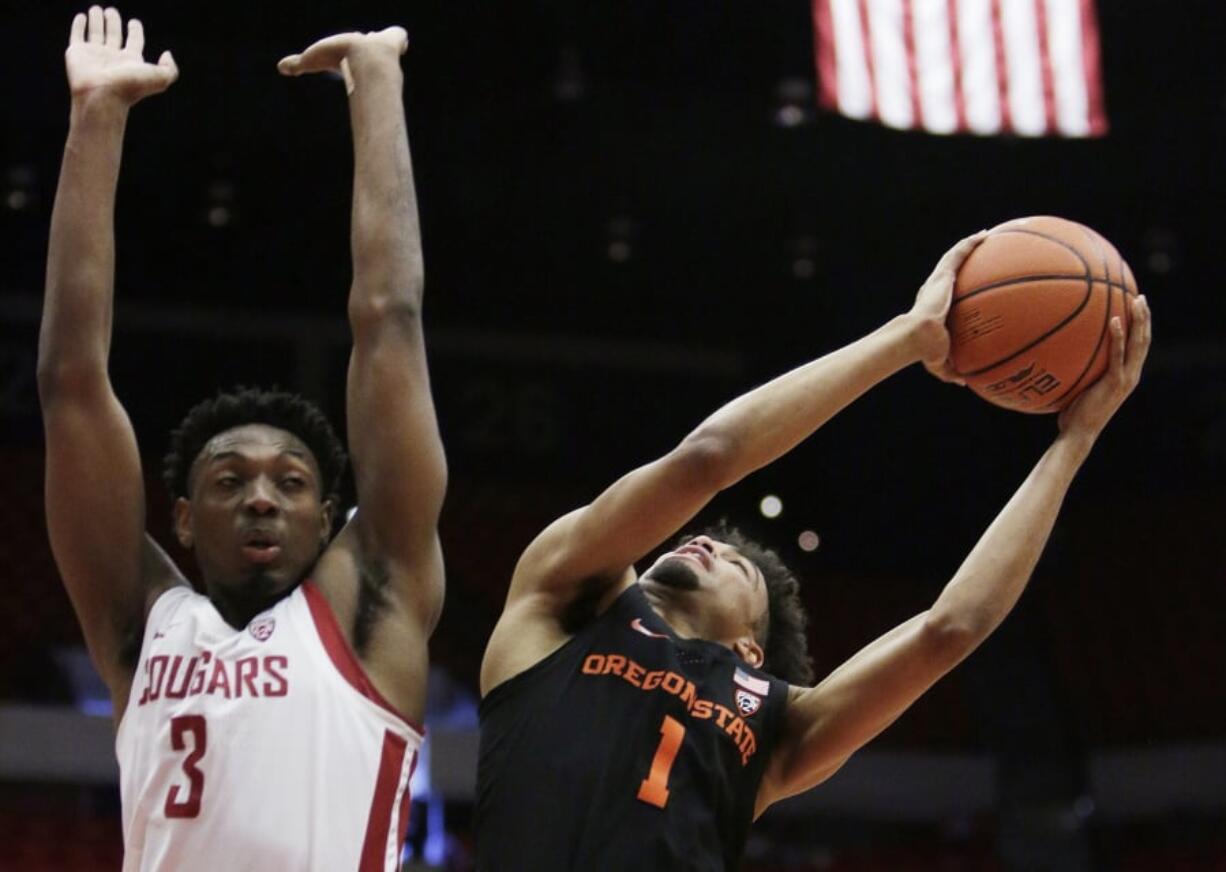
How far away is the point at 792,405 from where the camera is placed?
3.07 meters

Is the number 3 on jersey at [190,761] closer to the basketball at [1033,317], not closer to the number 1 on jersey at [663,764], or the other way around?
the number 1 on jersey at [663,764]

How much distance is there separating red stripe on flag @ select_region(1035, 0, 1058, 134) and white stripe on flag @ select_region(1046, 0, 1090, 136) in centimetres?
2

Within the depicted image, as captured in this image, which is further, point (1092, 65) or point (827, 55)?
point (1092, 65)

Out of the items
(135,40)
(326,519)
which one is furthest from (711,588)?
(135,40)

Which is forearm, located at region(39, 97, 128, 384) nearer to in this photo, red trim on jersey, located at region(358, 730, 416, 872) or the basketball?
red trim on jersey, located at region(358, 730, 416, 872)

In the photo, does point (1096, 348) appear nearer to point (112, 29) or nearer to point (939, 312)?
point (939, 312)

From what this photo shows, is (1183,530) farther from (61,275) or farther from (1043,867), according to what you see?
(61,275)

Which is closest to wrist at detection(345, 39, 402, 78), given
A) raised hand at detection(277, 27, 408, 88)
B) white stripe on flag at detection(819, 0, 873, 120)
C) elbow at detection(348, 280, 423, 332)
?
raised hand at detection(277, 27, 408, 88)

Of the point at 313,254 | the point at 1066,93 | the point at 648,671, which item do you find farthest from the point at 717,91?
the point at 648,671

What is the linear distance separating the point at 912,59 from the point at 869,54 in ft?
0.72

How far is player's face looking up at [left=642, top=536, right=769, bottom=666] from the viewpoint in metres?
3.49

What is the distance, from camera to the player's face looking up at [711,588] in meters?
3.49

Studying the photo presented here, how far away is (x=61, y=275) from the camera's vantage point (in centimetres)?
Answer: 260

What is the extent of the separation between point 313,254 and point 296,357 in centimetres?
80
